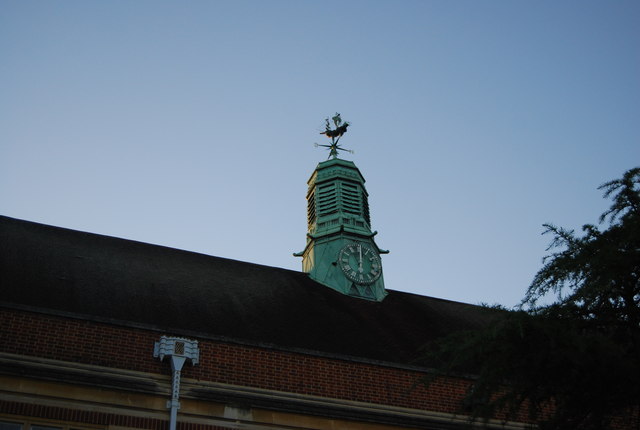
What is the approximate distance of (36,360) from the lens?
1332cm

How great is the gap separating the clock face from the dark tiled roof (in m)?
0.88

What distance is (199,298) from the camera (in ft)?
57.1

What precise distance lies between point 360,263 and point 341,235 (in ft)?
4.04

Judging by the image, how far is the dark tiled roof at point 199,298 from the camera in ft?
50.6

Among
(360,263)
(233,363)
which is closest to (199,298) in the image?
(233,363)

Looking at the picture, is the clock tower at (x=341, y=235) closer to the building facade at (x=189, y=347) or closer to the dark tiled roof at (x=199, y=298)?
the dark tiled roof at (x=199, y=298)

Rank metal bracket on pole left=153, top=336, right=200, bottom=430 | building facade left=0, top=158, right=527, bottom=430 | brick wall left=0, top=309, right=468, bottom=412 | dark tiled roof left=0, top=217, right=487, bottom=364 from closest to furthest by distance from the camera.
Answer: building facade left=0, top=158, right=527, bottom=430 → brick wall left=0, top=309, right=468, bottom=412 → metal bracket on pole left=153, top=336, right=200, bottom=430 → dark tiled roof left=0, top=217, right=487, bottom=364

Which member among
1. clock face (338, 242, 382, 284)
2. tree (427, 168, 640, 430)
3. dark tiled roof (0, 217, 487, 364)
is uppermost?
clock face (338, 242, 382, 284)

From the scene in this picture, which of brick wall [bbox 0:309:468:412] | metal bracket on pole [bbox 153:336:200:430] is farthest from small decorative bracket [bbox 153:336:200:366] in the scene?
brick wall [bbox 0:309:468:412]

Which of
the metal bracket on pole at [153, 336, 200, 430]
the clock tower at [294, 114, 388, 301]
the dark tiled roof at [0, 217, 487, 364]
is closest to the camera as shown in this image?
the metal bracket on pole at [153, 336, 200, 430]

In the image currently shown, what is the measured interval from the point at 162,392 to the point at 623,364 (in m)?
8.01

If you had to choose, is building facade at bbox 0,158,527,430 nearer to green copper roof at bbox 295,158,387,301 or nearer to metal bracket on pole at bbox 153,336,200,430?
metal bracket on pole at bbox 153,336,200,430

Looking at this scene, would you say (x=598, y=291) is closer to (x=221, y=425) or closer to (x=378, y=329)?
(x=221, y=425)

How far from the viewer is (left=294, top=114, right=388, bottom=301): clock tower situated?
72.6ft
